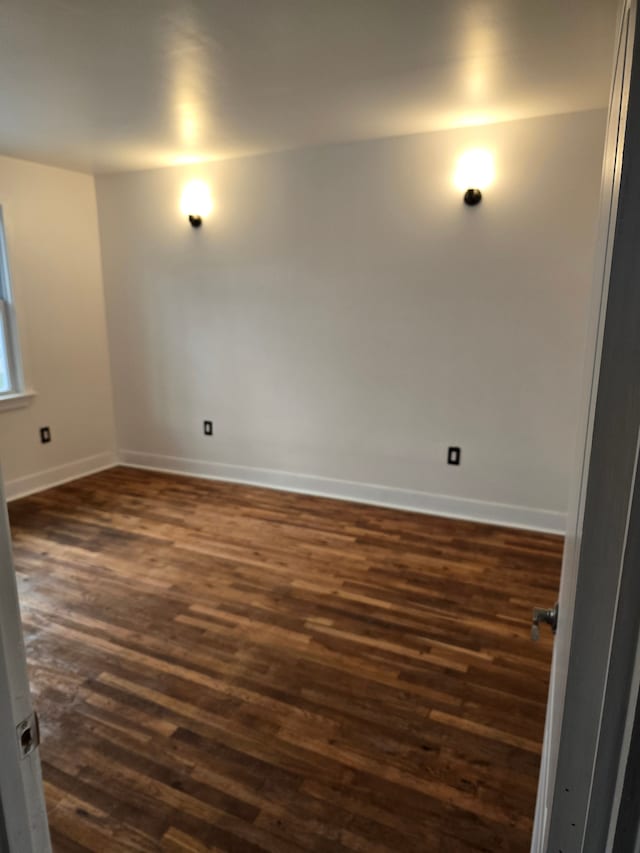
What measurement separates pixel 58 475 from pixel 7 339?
117cm

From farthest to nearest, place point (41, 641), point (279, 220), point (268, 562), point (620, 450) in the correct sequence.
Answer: point (279, 220), point (268, 562), point (41, 641), point (620, 450)

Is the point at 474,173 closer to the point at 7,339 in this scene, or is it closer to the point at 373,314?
the point at 373,314

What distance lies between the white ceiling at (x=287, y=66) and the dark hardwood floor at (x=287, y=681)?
2428mm

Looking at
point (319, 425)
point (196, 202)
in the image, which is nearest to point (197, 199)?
point (196, 202)

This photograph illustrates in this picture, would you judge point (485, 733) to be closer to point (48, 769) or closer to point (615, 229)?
point (48, 769)

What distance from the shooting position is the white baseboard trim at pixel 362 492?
3500 mm

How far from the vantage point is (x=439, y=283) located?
3424 millimetres

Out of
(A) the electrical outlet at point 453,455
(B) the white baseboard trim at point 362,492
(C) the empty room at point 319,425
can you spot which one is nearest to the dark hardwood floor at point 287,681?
(C) the empty room at point 319,425

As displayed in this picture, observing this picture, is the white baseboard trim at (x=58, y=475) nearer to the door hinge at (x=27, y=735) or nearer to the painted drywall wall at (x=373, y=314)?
the painted drywall wall at (x=373, y=314)

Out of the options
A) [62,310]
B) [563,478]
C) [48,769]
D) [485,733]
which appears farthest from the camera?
[62,310]

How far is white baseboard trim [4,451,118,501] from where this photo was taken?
407 centimetres

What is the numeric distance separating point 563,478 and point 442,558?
0.98m

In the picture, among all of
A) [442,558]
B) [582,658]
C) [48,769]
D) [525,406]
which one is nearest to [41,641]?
[48,769]

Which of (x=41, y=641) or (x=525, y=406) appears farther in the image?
(x=525, y=406)
